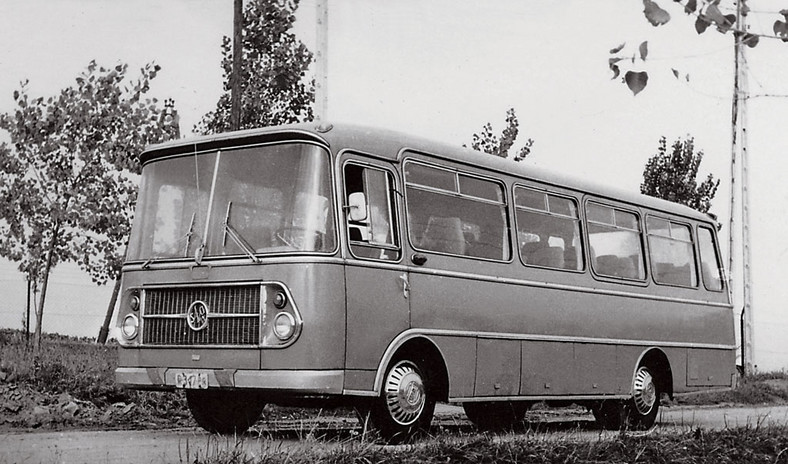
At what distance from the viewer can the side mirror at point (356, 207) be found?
31.9ft

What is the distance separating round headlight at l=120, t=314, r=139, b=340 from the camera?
1041 cm

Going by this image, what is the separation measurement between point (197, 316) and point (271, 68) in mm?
11330

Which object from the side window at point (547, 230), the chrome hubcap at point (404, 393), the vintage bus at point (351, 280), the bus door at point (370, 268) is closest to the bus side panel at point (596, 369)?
the vintage bus at point (351, 280)

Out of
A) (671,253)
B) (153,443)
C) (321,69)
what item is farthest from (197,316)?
(671,253)

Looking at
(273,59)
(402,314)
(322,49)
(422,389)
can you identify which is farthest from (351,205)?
(273,59)

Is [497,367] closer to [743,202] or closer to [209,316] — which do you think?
[209,316]

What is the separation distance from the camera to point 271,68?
20688mm

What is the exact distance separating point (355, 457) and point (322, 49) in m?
9.46

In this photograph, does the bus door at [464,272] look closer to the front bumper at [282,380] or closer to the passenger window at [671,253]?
the front bumper at [282,380]

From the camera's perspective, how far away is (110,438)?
1018cm

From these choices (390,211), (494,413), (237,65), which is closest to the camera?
(390,211)

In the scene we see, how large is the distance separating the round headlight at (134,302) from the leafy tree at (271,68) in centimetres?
1009

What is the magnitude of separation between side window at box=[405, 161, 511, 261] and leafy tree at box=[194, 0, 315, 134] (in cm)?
931

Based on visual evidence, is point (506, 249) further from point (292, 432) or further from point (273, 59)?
point (273, 59)
